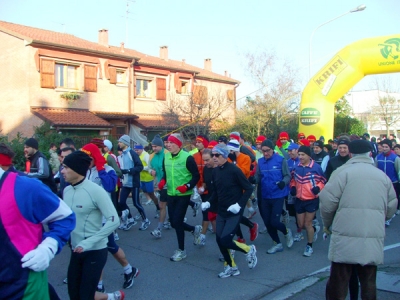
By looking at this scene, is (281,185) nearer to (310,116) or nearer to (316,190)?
(316,190)

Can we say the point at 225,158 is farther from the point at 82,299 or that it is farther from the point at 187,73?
the point at 187,73

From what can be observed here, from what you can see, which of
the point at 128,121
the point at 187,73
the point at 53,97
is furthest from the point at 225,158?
the point at 187,73

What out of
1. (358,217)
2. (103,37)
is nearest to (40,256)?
(358,217)

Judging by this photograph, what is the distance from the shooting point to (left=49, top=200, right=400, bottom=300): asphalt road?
511cm

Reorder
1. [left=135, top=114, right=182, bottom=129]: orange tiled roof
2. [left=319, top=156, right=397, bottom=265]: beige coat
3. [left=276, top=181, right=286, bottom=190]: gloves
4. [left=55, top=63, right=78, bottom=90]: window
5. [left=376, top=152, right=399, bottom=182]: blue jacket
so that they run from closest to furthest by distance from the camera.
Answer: [left=319, top=156, right=397, bottom=265]: beige coat < [left=276, top=181, right=286, bottom=190]: gloves < [left=376, top=152, right=399, bottom=182]: blue jacket < [left=55, top=63, right=78, bottom=90]: window < [left=135, top=114, right=182, bottom=129]: orange tiled roof

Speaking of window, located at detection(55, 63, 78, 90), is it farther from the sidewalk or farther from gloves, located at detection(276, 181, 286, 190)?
the sidewalk

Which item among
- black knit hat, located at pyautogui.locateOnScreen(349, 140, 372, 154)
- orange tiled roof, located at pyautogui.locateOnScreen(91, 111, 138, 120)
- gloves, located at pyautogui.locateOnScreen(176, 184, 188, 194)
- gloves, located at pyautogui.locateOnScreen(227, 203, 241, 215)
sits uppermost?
orange tiled roof, located at pyautogui.locateOnScreen(91, 111, 138, 120)

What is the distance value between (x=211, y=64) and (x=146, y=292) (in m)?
32.8

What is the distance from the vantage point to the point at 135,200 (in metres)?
8.73

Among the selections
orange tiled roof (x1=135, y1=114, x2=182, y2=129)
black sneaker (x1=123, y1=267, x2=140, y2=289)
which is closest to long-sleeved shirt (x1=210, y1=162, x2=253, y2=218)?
black sneaker (x1=123, y1=267, x2=140, y2=289)

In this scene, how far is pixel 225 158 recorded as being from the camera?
18.8 ft

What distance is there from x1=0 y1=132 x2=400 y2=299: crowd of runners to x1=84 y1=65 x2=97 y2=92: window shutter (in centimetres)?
1375

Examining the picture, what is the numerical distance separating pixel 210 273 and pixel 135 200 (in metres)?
3.31

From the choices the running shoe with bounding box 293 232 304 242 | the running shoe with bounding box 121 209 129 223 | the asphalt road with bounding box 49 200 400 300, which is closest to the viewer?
the asphalt road with bounding box 49 200 400 300
